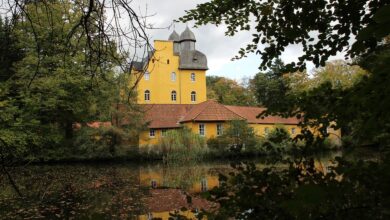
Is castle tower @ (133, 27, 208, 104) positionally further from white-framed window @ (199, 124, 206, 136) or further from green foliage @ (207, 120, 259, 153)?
green foliage @ (207, 120, 259, 153)

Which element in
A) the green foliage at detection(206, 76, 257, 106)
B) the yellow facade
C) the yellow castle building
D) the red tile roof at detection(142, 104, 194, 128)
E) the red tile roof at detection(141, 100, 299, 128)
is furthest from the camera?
the green foliage at detection(206, 76, 257, 106)

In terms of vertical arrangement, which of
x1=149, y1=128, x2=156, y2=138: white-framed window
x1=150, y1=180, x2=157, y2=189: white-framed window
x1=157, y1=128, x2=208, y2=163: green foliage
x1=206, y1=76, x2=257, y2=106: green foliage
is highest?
x1=206, y1=76, x2=257, y2=106: green foliage

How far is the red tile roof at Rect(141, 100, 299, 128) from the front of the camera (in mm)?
36000

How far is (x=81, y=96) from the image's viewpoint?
30.0 metres

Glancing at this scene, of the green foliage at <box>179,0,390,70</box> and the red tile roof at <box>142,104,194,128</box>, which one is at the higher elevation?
the red tile roof at <box>142,104,194,128</box>

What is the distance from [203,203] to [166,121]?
27.1 metres

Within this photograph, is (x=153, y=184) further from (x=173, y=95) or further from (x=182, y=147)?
(x=173, y=95)

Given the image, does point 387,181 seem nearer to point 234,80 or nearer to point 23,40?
point 23,40

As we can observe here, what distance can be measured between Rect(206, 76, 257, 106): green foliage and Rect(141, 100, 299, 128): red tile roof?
1727cm

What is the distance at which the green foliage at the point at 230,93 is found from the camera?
58.5 m

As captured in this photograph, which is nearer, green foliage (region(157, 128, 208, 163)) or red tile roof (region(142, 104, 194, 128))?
green foliage (region(157, 128, 208, 163))

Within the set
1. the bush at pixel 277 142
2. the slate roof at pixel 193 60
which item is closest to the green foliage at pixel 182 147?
the slate roof at pixel 193 60

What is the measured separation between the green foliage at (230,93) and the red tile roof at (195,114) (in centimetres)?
1727

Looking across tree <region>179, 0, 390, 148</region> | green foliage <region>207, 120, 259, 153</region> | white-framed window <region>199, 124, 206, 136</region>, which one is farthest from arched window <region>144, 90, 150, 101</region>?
tree <region>179, 0, 390, 148</region>
